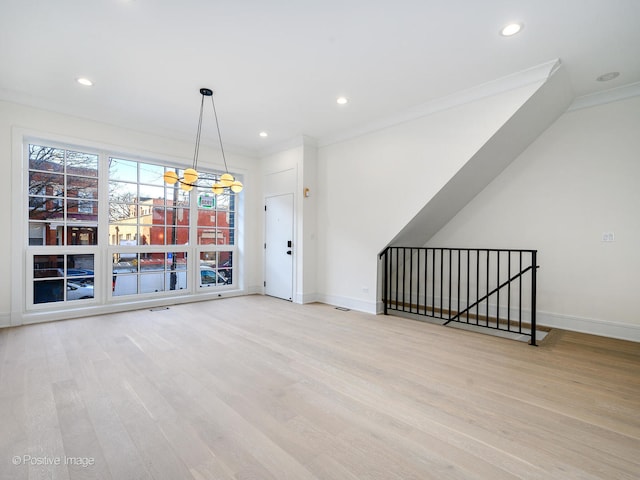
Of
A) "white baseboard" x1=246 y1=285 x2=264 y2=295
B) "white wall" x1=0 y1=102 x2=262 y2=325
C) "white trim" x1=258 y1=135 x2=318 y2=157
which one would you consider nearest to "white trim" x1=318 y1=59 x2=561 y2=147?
"white trim" x1=258 y1=135 x2=318 y2=157

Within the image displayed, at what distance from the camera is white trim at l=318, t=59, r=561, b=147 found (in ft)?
10.4

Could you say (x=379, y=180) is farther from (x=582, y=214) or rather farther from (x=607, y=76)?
(x=607, y=76)

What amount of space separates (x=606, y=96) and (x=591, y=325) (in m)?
2.86

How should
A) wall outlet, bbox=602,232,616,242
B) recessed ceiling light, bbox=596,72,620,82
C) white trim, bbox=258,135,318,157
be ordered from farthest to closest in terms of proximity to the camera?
white trim, bbox=258,135,318,157
wall outlet, bbox=602,232,616,242
recessed ceiling light, bbox=596,72,620,82

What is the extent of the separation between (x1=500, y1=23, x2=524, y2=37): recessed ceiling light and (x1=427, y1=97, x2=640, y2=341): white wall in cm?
206

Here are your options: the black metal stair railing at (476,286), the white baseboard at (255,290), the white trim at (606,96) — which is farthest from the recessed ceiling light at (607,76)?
the white baseboard at (255,290)

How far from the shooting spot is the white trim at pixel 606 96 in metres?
3.55

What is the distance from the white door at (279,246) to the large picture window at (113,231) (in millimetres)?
889

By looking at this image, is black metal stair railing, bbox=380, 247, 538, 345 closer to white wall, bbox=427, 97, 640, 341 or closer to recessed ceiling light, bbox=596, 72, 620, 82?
white wall, bbox=427, 97, 640, 341

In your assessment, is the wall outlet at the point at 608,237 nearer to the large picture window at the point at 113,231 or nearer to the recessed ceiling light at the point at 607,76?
the recessed ceiling light at the point at 607,76

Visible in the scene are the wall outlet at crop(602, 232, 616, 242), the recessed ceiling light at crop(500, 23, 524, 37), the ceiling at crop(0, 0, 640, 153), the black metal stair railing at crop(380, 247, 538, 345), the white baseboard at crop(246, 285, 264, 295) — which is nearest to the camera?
the ceiling at crop(0, 0, 640, 153)

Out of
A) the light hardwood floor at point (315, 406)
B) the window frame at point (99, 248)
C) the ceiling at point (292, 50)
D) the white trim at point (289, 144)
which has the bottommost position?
the light hardwood floor at point (315, 406)

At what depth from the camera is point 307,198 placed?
5.47 metres

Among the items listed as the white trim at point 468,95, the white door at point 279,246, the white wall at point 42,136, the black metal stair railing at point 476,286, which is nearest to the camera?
the white trim at point 468,95
